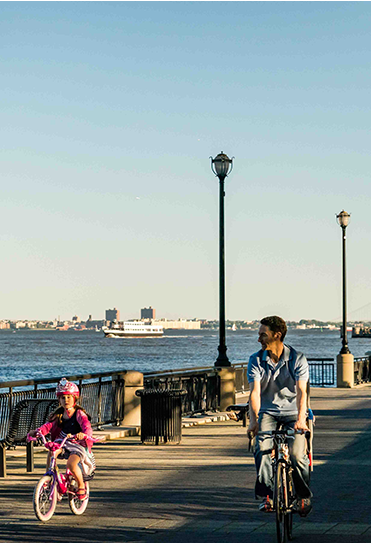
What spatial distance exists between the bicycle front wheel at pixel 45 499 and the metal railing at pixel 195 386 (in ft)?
32.6

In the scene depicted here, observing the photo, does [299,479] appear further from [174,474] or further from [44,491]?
[174,474]

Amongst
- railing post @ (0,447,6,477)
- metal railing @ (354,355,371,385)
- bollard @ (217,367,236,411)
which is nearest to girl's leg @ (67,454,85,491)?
railing post @ (0,447,6,477)

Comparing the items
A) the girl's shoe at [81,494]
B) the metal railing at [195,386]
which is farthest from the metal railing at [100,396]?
the girl's shoe at [81,494]

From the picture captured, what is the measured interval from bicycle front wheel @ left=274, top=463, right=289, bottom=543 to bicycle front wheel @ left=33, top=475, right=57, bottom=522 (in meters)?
2.37

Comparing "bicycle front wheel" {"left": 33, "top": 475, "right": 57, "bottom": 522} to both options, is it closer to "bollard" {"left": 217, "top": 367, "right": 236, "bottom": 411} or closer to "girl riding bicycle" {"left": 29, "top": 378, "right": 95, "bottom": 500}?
"girl riding bicycle" {"left": 29, "top": 378, "right": 95, "bottom": 500}

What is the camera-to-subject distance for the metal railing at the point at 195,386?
19.4m

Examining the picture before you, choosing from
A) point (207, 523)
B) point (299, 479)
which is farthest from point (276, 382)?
point (207, 523)

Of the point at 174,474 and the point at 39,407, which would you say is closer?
the point at 174,474

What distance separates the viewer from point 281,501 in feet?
24.1

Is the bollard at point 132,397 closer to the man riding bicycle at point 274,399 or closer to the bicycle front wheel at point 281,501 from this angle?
the man riding bicycle at point 274,399

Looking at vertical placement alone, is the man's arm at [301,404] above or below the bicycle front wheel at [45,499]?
above

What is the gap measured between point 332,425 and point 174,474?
7.32m

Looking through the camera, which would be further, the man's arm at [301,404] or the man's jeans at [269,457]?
the man's jeans at [269,457]

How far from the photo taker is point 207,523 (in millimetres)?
8531
